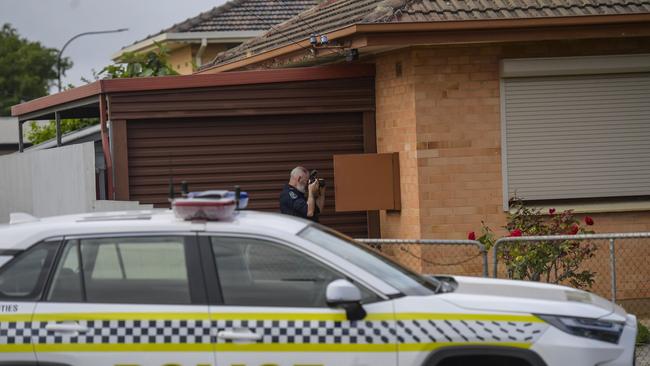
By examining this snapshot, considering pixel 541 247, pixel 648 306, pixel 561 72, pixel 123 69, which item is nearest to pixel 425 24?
pixel 561 72

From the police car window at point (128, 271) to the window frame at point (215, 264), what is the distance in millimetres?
121

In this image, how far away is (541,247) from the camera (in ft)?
35.4

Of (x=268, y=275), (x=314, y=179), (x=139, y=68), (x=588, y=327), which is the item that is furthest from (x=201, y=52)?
(x=588, y=327)

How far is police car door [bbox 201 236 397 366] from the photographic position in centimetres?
658

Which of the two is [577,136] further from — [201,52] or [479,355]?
[201,52]

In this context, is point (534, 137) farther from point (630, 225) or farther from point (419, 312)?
point (419, 312)

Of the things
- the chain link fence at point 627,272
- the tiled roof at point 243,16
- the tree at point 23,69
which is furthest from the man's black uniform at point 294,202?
the tree at point 23,69

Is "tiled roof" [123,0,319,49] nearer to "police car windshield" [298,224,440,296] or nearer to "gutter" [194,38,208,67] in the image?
"gutter" [194,38,208,67]

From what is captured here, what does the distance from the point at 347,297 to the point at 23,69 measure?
261 ft

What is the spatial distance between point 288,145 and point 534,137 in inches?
119

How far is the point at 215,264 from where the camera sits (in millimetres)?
6719

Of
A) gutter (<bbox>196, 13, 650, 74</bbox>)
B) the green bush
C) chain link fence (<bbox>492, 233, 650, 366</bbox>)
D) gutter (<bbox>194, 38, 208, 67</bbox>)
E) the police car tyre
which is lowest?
the green bush

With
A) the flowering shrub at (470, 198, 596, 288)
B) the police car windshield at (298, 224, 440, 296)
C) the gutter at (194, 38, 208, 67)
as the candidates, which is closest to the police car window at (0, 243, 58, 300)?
the police car windshield at (298, 224, 440, 296)

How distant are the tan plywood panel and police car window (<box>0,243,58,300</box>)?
6784mm
